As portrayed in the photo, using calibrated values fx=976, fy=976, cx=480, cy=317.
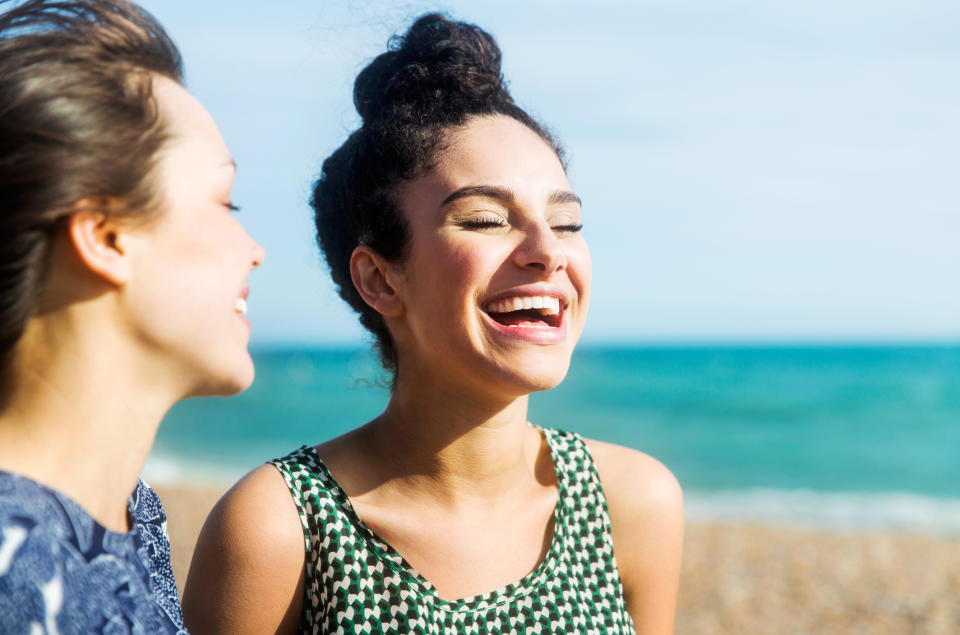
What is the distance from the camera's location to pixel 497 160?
2.63m

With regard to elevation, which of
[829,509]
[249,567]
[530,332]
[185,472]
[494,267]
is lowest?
[249,567]

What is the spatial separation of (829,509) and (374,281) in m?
17.1

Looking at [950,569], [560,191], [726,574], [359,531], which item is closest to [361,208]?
[560,191]

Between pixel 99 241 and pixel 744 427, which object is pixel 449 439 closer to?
pixel 99 241

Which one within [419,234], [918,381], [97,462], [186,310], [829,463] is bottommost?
[97,462]

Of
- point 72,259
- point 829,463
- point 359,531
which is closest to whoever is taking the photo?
point 72,259

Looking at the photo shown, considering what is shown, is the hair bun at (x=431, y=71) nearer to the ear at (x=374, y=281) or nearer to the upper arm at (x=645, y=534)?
the ear at (x=374, y=281)

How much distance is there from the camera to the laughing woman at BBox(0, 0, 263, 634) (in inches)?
59.9

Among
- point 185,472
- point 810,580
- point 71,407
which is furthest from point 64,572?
point 185,472

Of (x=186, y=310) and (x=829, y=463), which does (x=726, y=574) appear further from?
(x=829, y=463)

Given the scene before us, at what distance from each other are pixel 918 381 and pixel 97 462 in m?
47.7

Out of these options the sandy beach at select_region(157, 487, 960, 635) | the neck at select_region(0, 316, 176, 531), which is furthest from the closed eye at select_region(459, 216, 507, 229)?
the sandy beach at select_region(157, 487, 960, 635)

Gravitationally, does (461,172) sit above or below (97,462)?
above

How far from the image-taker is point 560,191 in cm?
264
